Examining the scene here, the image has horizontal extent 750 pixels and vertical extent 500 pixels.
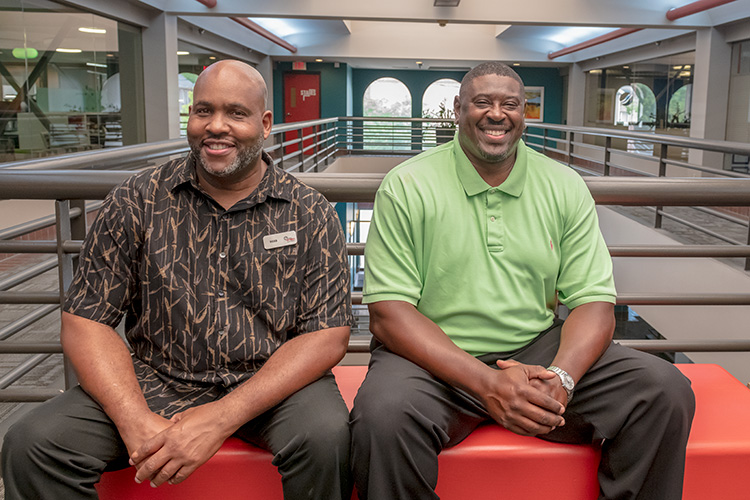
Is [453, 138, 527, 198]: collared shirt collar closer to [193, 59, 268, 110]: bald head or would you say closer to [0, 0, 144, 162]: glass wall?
[193, 59, 268, 110]: bald head

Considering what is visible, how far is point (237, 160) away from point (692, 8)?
840 cm

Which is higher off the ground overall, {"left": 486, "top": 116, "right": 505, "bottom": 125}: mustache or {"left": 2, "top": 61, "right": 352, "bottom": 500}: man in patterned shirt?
{"left": 486, "top": 116, "right": 505, "bottom": 125}: mustache

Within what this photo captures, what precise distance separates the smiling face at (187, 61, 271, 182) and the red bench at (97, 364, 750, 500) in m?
0.60

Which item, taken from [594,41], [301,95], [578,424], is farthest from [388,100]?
[578,424]

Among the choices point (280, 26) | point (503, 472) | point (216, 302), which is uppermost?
point (280, 26)

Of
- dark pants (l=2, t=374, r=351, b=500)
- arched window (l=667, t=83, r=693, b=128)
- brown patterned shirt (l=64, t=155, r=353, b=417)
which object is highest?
arched window (l=667, t=83, r=693, b=128)

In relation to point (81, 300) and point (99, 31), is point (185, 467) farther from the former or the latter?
point (99, 31)

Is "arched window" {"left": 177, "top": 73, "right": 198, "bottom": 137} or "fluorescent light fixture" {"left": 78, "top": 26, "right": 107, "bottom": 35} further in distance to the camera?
"arched window" {"left": 177, "top": 73, "right": 198, "bottom": 137}

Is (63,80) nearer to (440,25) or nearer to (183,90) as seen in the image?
(183,90)

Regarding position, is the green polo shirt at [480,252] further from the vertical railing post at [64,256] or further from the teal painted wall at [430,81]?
the teal painted wall at [430,81]

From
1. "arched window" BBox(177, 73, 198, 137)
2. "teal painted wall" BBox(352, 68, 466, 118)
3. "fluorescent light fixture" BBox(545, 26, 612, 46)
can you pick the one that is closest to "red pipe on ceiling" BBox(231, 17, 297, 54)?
"arched window" BBox(177, 73, 198, 137)

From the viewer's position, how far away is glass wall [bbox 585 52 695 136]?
1041 centimetres

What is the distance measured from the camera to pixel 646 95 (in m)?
11.8

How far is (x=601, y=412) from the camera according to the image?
1.43 m
